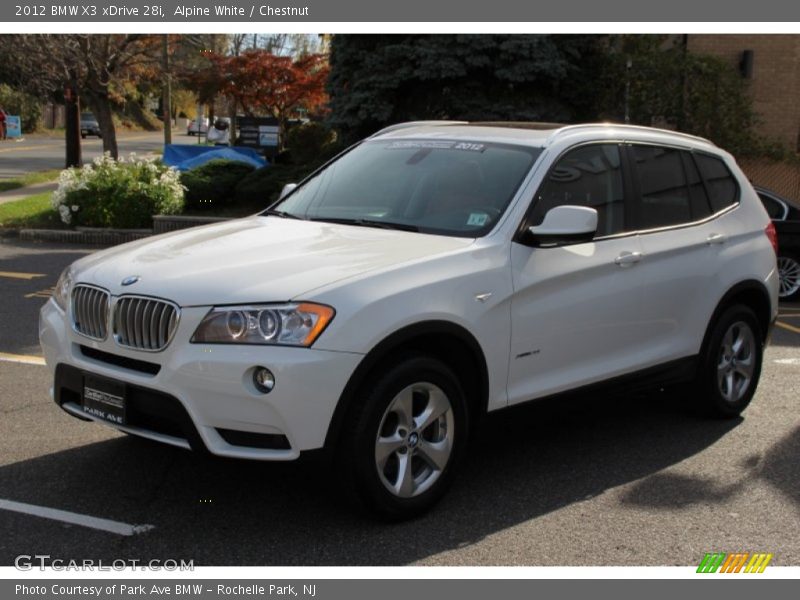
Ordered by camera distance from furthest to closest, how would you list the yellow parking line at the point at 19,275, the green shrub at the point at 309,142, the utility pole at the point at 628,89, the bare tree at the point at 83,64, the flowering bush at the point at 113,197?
the bare tree at the point at 83,64 → the green shrub at the point at 309,142 → the utility pole at the point at 628,89 → the flowering bush at the point at 113,197 → the yellow parking line at the point at 19,275

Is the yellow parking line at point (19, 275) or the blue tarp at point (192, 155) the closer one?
the yellow parking line at point (19, 275)

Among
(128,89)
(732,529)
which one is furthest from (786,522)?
(128,89)

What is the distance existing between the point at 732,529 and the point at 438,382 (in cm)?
161

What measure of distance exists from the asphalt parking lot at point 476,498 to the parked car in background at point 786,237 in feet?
20.4

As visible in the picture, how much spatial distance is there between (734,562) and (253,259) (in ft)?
8.50

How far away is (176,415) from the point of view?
14.1 ft

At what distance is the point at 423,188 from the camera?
556 cm

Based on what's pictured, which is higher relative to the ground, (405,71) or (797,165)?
(405,71)

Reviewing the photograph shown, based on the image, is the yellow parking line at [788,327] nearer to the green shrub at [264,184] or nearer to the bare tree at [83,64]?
the green shrub at [264,184]

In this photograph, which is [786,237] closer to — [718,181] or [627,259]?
[718,181]

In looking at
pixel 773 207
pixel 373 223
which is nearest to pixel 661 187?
pixel 373 223

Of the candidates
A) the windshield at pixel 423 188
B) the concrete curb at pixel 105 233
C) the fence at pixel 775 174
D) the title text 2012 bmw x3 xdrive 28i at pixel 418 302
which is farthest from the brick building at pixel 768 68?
the windshield at pixel 423 188

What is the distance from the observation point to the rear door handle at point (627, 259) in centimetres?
566

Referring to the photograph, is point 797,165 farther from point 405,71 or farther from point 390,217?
point 390,217
